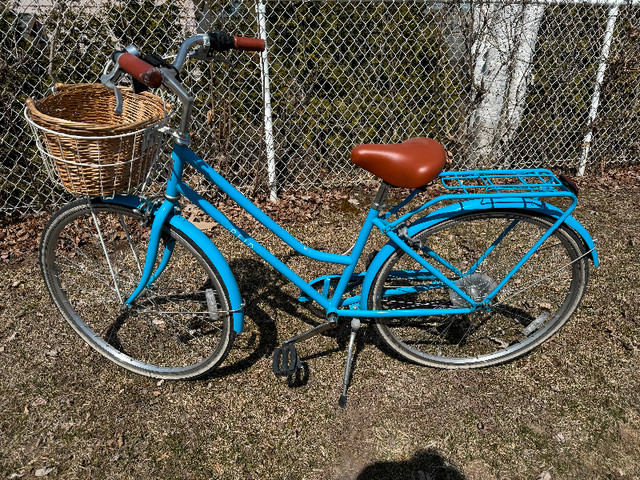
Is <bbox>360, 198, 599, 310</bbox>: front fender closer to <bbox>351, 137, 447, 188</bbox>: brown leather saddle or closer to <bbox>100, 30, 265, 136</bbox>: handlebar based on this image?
<bbox>351, 137, 447, 188</bbox>: brown leather saddle

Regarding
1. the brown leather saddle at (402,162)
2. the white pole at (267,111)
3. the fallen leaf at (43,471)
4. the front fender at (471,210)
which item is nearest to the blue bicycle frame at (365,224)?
the front fender at (471,210)

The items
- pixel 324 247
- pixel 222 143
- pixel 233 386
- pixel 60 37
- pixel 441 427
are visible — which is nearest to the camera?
pixel 441 427

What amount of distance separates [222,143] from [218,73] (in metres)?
0.59

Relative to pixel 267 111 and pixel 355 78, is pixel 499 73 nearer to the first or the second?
pixel 355 78

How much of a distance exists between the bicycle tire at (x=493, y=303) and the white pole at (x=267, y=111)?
150cm

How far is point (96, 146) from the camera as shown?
6.47ft

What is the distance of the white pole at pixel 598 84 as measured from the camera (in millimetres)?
→ 4730

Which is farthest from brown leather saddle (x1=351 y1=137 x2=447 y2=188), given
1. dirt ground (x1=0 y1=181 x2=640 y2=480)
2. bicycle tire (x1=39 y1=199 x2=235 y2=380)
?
dirt ground (x1=0 y1=181 x2=640 y2=480)

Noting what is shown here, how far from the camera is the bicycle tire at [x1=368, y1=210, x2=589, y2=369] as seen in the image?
8.66ft

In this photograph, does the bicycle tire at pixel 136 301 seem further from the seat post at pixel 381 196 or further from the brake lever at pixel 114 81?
the seat post at pixel 381 196

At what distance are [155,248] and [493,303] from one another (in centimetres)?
187

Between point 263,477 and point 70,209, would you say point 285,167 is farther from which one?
point 263,477

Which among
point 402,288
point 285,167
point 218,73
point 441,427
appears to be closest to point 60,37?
point 218,73

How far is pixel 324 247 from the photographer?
13.6ft
